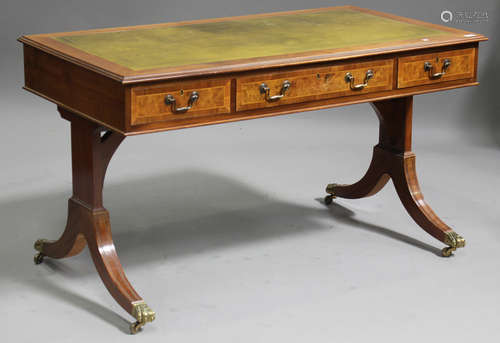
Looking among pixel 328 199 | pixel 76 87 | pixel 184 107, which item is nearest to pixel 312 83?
pixel 184 107

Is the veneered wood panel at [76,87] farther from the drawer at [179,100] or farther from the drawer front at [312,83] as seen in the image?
the drawer front at [312,83]

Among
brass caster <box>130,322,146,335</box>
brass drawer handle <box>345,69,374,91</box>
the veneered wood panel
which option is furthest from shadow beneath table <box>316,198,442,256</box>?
the veneered wood panel

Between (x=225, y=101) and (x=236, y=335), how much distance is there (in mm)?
821

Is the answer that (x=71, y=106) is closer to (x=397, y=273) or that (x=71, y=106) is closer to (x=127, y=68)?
(x=127, y=68)

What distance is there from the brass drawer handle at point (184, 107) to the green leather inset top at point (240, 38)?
121 millimetres

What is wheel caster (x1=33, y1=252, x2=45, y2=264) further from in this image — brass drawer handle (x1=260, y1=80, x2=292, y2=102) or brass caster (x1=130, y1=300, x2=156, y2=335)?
brass drawer handle (x1=260, y1=80, x2=292, y2=102)

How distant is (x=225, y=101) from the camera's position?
144 inches

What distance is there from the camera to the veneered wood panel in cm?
349

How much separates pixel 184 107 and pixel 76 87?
423mm

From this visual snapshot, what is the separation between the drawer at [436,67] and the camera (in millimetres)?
4082

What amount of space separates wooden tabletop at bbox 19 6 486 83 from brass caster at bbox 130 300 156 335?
0.83 m

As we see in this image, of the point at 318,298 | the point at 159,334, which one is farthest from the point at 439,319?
the point at 159,334
